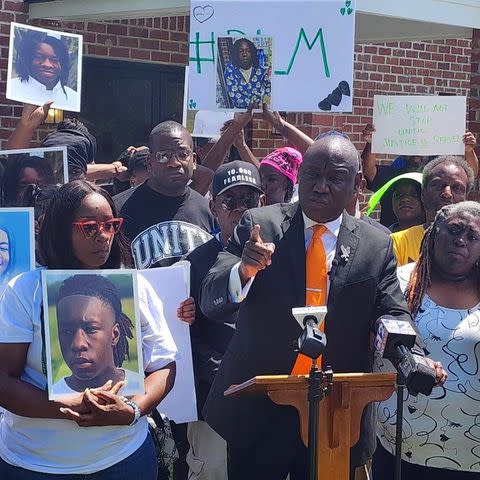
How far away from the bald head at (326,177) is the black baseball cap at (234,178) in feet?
3.28

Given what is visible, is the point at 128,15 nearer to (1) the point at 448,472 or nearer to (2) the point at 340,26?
(2) the point at 340,26

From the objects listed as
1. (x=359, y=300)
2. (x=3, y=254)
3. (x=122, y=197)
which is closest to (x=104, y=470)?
(x=359, y=300)

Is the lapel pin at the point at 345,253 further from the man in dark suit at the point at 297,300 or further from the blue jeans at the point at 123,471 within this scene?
the blue jeans at the point at 123,471

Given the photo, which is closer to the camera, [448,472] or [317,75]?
[448,472]

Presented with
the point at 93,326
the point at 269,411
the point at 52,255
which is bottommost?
the point at 269,411

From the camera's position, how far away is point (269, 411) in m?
3.35

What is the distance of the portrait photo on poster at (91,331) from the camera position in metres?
2.84

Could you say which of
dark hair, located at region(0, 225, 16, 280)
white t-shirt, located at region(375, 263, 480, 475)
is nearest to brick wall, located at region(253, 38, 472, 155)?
dark hair, located at region(0, 225, 16, 280)

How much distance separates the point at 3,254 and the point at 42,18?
4.31m

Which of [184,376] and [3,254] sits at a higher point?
[3,254]

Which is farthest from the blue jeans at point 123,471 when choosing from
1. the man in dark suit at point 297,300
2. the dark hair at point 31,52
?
the dark hair at point 31,52

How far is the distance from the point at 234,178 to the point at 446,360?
1303 millimetres

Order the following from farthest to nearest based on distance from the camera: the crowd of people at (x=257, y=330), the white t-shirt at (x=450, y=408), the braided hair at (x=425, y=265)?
the braided hair at (x=425, y=265), the white t-shirt at (x=450, y=408), the crowd of people at (x=257, y=330)

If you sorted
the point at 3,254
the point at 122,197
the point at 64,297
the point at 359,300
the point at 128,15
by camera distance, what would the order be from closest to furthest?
the point at 64,297 < the point at 359,300 < the point at 3,254 < the point at 122,197 < the point at 128,15
